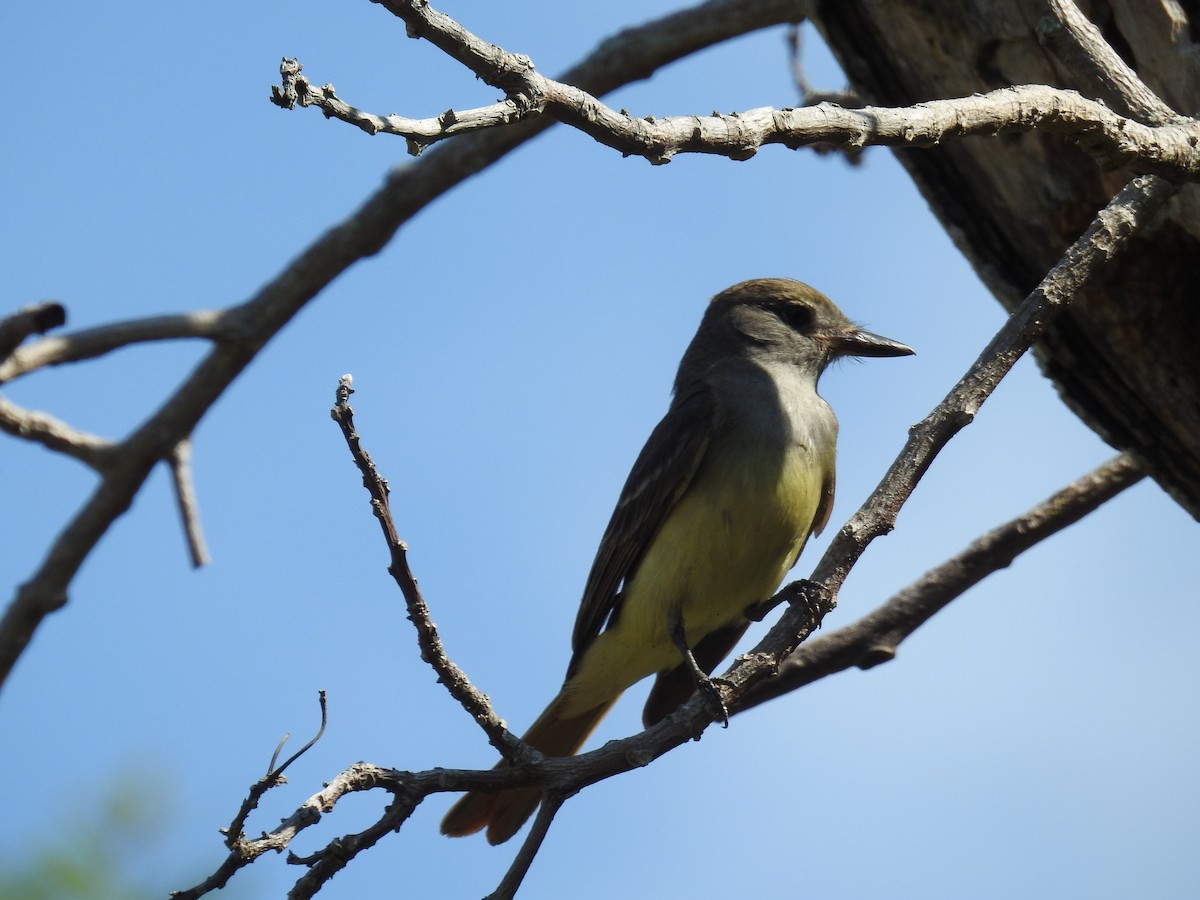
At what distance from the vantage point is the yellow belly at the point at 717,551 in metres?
5.92

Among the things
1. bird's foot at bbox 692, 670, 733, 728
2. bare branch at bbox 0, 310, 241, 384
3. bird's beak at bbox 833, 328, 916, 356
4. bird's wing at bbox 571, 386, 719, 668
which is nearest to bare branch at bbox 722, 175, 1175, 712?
bird's foot at bbox 692, 670, 733, 728

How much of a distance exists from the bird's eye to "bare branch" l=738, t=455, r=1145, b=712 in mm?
1631

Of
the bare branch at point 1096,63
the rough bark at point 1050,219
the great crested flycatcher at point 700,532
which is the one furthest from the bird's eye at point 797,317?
the bare branch at point 1096,63

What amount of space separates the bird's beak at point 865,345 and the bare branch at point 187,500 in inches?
132

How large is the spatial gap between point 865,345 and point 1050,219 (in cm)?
148

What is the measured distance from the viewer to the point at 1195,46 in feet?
16.0

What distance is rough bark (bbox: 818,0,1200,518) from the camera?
532cm

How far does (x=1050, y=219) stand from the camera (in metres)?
5.57

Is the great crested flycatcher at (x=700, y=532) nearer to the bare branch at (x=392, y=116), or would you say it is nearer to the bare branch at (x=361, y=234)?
the bare branch at (x=361, y=234)

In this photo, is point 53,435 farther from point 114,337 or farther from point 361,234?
point 361,234

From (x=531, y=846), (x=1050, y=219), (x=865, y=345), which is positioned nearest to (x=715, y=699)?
(x=531, y=846)

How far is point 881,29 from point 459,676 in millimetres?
3505

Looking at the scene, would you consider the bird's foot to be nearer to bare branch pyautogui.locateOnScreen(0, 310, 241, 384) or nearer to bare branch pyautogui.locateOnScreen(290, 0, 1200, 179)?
bare branch pyautogui.locateOnScreen(290, 0, 1200, 179)

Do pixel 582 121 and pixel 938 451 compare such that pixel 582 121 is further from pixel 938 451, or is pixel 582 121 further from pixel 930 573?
pixel 930 573
